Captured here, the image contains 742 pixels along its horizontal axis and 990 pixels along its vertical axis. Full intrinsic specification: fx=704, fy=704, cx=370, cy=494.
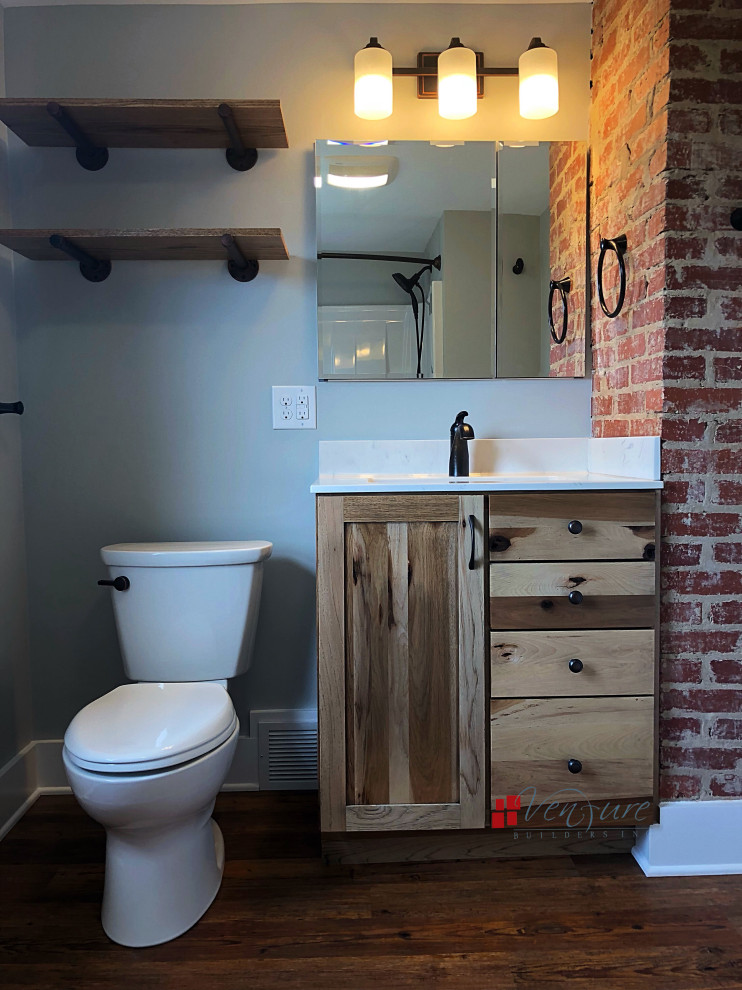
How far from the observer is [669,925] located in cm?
153

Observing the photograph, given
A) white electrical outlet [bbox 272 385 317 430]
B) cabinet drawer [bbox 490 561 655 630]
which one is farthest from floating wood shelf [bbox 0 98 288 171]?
cabinet drawer [bbox 490 561 655 630]

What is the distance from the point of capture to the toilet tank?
6.03ft

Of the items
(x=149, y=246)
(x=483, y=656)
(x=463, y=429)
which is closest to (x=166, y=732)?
(x=483, y=656)

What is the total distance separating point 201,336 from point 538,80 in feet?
3.97

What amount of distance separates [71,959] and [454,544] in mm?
1189

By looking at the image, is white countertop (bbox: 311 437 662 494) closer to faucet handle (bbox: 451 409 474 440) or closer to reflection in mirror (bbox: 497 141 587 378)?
faucet handle (bbox: 451 409 474 440)

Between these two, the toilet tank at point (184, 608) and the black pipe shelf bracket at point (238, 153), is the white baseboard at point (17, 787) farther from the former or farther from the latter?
the black pipe shelf bracket at point (238, 153)

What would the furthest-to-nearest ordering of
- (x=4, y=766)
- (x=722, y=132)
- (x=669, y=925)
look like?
(x=4, y=766) < (x=722, y=132) < (x=669, y=925)

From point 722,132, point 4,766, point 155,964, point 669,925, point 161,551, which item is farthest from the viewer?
point 4,766

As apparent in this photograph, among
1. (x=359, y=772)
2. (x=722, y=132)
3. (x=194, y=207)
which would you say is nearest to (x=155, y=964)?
(x=359, y=772)

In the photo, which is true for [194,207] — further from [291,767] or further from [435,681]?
[291,767]

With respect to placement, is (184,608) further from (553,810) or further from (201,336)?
(553,810)

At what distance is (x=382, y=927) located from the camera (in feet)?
5.04

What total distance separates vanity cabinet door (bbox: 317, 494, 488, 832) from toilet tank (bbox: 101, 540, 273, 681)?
0.30 metres
